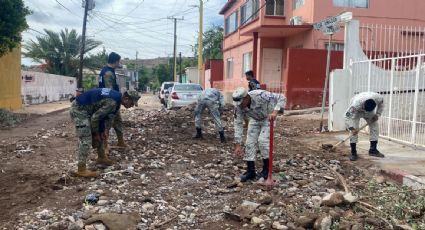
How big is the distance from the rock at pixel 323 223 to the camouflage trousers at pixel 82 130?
3.54 metres

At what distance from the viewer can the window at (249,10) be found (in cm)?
2308

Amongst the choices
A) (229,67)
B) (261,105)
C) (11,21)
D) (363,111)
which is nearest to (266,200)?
(261,105)

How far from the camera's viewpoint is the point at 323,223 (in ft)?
14.6

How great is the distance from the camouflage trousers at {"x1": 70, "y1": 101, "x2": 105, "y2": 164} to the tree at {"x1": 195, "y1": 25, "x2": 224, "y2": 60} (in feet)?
147

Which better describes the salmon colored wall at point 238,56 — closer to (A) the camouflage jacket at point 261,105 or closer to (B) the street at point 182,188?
(B) the street at point 182,188


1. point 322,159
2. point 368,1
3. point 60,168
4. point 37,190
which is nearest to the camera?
point 37,190

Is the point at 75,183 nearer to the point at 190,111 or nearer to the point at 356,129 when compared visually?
the point at 356,129

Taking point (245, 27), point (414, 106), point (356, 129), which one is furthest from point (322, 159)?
point (245, 27)

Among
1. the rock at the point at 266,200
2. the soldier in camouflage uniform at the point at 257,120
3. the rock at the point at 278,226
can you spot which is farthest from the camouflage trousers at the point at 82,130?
the rock at the point at 278,226

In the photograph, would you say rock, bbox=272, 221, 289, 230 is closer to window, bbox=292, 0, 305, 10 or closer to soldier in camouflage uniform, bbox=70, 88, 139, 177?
soldier in camouflage uniform, bbox=70, 88, 139, 177

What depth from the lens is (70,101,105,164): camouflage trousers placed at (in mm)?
6559

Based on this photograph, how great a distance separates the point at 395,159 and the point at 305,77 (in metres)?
9.70

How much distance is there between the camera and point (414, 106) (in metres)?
8.54

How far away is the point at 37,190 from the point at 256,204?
2893 millimetres
